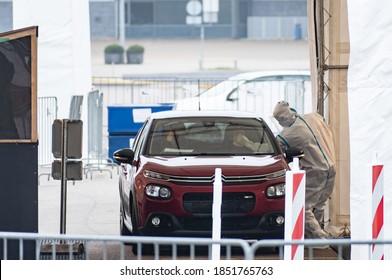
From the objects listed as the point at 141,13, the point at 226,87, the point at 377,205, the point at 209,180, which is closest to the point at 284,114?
the point at 209,180

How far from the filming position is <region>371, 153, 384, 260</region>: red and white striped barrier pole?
10305 mm

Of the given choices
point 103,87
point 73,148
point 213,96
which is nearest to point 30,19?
point 213,96

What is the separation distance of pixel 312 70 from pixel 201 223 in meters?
3.45

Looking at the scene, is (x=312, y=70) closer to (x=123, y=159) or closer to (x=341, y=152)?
(x=341, y=152)

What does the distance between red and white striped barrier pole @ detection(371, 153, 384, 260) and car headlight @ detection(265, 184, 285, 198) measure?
238cm

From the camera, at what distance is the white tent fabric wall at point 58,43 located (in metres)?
21.8

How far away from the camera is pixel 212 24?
79.8 metres

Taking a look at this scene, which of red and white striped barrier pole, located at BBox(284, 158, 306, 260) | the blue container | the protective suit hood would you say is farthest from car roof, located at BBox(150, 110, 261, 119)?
the blue container

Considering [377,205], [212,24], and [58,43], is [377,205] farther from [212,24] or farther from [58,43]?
[212,24]

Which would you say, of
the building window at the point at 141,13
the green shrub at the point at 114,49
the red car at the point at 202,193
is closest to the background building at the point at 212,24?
the building window at the point at 141,13

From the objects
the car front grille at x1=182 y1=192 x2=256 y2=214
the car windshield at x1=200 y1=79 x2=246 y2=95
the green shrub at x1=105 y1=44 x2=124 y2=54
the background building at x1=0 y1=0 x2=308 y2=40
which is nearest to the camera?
the car front grille at x1=182 y1=192 x2=256 y2=214

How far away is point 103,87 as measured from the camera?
40.7 m

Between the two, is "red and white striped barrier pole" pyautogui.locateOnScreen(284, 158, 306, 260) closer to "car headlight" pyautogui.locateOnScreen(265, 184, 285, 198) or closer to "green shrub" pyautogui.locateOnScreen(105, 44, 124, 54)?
"car headlight" pyautogui.locateOnScreen(265, 184, 285, 198)

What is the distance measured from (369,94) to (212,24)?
69.1 meters
